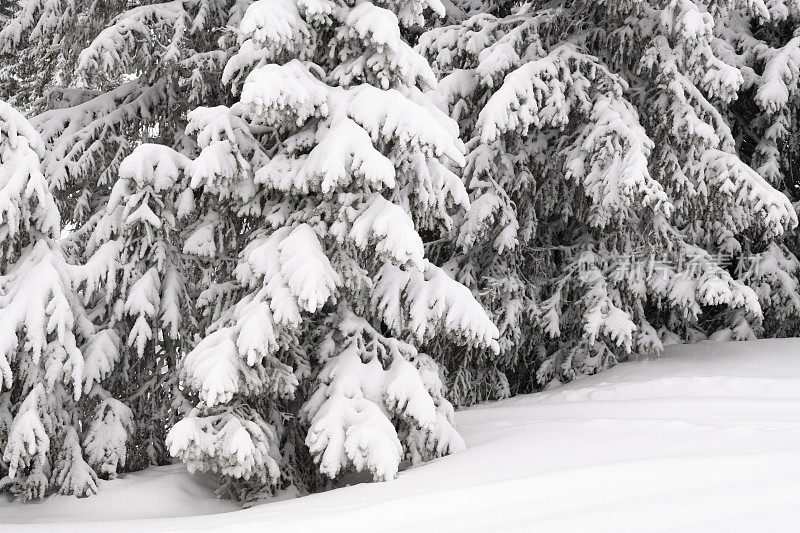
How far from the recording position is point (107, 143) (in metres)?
9.23

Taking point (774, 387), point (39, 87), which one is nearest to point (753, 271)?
point (774, 387)

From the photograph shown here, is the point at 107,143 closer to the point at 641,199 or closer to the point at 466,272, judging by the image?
the point at 466,272

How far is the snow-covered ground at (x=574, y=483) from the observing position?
3.91 meters

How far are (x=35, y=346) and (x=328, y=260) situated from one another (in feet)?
7.80

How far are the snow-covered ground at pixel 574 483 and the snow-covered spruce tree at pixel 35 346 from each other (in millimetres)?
313

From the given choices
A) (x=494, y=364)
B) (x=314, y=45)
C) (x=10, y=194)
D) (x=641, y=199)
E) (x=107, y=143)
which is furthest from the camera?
(x=494, y=364)

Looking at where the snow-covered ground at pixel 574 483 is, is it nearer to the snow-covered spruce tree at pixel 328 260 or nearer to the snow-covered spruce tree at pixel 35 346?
the snow-covered spruce tree at pixel 35 346

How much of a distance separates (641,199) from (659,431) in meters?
3.26

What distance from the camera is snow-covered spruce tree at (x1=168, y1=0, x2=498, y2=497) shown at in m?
5.61

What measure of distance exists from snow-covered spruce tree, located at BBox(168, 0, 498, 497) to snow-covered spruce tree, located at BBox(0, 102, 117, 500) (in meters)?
1.16

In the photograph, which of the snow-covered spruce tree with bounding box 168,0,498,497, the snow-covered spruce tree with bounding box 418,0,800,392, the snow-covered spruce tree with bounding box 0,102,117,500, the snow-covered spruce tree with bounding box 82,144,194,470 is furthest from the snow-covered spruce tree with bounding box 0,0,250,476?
the snow-covered spruce tree with bounding box 418,0,800,392

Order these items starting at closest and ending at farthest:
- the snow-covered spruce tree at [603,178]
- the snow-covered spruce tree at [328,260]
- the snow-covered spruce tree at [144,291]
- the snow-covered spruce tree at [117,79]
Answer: the snow-covered spruce tree at [328,260]
the snow-covered spruce tree at [144,291]
the snow-covered spruce tree at [117,79]
the snow-covered spruce tree at [603,178]

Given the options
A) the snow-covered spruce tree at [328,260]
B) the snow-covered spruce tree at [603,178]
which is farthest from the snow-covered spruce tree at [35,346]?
the snow-covered spruce tree at [603,178]

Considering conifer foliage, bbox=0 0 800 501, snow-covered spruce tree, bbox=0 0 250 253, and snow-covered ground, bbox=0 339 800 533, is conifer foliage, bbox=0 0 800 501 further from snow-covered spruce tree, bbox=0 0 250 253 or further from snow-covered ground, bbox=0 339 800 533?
snow-covered ground, bbox=0 339 800 533
